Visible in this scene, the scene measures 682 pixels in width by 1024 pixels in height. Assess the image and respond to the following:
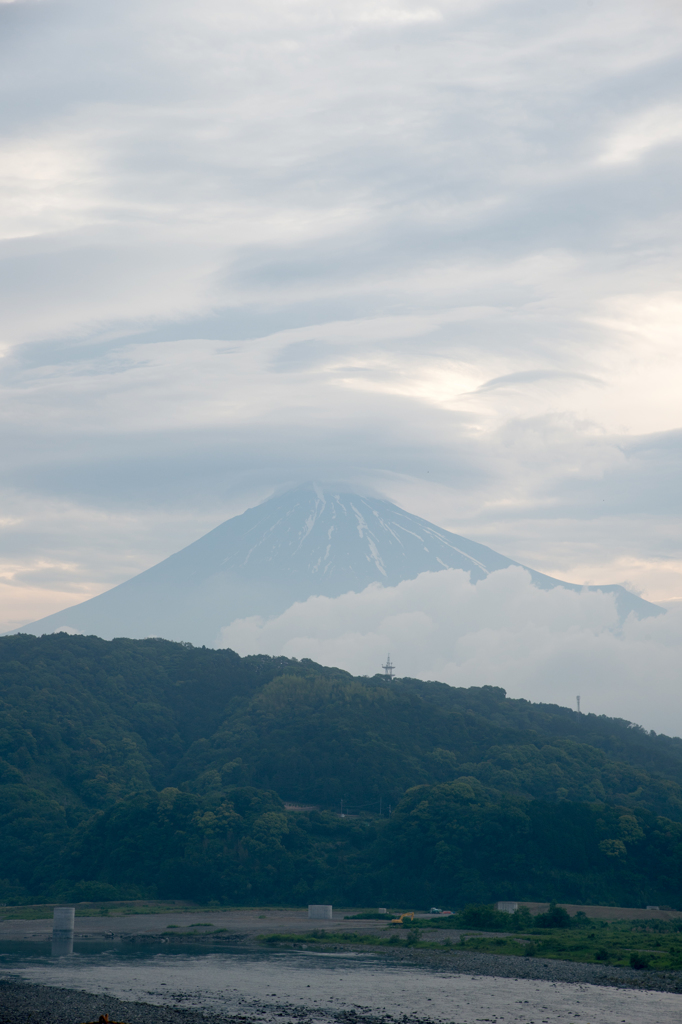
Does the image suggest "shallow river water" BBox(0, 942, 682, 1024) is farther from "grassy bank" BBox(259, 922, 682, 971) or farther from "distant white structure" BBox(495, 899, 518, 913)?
"distant white structure" BBox(495, 899, 518, 913)

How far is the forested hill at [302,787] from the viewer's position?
2621 inches

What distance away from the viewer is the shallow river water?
2769cm

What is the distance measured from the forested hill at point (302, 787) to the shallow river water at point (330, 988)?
89.5 ft

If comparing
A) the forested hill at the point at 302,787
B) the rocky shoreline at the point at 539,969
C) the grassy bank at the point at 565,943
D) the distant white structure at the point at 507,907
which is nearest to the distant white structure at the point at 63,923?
the grassy bank at the point at 565,943

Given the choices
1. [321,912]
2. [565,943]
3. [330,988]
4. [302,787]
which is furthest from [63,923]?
[302,787]

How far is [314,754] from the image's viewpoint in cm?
9275

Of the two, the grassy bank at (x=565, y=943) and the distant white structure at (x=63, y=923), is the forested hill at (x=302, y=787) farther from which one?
the distant white structure at (x=63, y=923)

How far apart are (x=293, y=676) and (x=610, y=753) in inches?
1440

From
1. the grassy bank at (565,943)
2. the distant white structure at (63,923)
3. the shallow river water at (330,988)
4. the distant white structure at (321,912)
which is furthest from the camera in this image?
the distant white structure at (321,912)

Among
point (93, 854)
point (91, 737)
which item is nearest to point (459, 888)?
point (93, 854)

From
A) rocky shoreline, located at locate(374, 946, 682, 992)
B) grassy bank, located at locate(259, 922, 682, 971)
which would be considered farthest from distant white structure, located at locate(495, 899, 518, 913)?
rocky shoreline, located at locate(374, 946, 682, 992)

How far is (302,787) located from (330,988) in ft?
192

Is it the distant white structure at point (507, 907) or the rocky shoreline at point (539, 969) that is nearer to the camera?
the rocky shoreline at point (539, 969)

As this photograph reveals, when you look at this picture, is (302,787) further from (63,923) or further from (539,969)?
(539,969)
